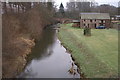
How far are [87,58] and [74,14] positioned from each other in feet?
127

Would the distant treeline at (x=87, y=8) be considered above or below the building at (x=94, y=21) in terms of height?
above

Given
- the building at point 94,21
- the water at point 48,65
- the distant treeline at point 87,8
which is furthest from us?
the distant treeline at point 87,8

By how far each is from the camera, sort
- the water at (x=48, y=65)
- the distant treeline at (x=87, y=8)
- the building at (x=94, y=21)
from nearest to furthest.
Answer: the water at (x=48, y=65)
the building at (x=94, y=21)
the distant treeline at (x=87, y=8)

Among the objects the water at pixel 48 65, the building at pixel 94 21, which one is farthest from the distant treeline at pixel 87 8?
the water at pixel 48 65

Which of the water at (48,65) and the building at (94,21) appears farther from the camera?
the building at (94,21)

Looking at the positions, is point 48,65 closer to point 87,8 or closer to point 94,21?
point 94,21

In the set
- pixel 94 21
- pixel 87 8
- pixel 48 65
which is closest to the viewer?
pixel 48 65

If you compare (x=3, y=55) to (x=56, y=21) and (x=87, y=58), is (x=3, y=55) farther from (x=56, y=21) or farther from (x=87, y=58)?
(x=56, y=21)

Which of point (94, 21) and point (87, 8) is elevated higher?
point (87, 8)

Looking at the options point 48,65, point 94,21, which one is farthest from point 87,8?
point 48,65

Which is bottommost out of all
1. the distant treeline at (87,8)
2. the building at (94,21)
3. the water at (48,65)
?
the water at (48,65)

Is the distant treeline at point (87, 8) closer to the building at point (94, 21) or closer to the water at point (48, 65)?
the building at point (94, 21)

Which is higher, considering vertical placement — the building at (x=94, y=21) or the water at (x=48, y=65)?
the building at (x=94, y=21)

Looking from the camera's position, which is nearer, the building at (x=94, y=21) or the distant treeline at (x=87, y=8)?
the building at (x=94, y=21)
